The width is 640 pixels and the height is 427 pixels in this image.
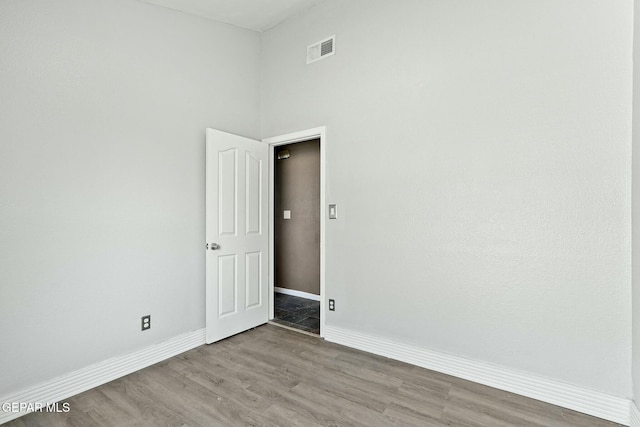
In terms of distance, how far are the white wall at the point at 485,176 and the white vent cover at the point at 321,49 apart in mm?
65

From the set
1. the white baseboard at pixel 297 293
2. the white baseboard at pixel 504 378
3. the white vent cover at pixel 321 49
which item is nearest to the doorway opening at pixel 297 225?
the white baseboard at pixel 297 293

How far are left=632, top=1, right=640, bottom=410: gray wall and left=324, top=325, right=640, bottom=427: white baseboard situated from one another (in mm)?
172

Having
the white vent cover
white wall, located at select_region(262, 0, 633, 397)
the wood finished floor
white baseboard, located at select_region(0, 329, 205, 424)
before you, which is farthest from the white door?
the white vent cover

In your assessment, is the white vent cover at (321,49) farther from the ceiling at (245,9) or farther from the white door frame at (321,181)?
the white door frame at (321,181)

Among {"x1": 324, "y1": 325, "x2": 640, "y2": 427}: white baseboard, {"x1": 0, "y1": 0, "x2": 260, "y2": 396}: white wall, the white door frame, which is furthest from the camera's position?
the white door frame

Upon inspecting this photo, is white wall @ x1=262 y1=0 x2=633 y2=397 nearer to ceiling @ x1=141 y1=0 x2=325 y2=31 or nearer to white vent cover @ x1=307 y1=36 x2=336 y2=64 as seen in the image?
white vent cover @ x1=307 y1=36 x2=336 y2=64

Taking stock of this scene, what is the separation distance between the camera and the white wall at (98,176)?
6.52 ft

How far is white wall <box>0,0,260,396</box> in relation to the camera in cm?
199

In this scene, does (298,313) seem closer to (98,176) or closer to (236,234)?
(236,234)

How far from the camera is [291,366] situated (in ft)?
8.28

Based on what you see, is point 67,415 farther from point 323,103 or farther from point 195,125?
point 323,103

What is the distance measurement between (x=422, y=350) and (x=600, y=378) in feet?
3.60

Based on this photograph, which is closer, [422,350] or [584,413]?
[584,413]

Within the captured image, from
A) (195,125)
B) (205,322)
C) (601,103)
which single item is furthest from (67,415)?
(601,103)
